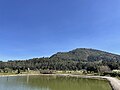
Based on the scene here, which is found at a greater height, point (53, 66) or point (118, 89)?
point (53, 66)

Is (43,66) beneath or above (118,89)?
above

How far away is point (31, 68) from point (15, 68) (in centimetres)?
Result: 1402

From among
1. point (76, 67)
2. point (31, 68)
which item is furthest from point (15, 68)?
point (76, 67)

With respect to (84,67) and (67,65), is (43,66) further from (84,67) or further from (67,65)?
(84,67)

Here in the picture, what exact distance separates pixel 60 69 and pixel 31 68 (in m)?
25.8

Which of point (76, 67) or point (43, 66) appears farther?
point (43, 66)

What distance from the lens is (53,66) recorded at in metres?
186

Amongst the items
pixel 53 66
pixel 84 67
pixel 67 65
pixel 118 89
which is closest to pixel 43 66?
pixel 53 66

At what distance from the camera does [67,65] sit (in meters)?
183

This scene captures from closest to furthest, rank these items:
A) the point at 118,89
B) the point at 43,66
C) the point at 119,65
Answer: the point at 118,89
the point at 119,65
the point at 43,66

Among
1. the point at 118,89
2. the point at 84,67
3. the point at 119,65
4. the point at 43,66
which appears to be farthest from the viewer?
the point at 43,66

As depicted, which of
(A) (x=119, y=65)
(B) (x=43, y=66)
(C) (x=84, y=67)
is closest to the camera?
(A) (x=119, y=65)

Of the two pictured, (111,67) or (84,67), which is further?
(84,67)

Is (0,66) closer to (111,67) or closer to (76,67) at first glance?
(76,67)
